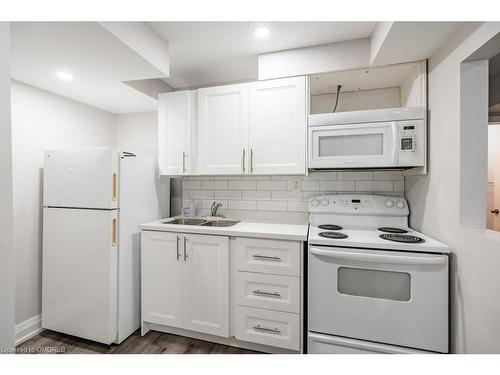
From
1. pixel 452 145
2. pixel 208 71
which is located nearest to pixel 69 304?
pixel 208 71

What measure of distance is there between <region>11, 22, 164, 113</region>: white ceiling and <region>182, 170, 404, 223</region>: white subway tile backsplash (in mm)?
1124

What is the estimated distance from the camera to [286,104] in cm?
188

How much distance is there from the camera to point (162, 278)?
1955 mm

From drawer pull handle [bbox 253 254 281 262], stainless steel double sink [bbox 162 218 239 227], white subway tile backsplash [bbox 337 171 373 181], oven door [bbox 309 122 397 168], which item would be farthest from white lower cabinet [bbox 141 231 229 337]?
white subway tile backsplash [bbox 337 171 373 181]

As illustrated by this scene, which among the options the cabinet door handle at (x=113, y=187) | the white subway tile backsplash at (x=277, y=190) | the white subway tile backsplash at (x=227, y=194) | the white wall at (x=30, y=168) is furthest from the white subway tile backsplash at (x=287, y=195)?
the white wall at (x=30, y=168)

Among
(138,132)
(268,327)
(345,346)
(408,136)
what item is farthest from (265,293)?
(138,132)

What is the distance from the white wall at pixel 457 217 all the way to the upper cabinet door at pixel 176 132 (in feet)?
6.18

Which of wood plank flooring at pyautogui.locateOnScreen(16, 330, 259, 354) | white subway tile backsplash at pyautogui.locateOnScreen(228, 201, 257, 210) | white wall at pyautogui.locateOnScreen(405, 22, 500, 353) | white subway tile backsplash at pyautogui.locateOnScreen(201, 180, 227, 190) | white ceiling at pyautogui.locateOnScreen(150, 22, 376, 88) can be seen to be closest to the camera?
white wall at pyautogui.locateOnScreen(405, 22, 500, 353)

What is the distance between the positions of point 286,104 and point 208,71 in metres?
0.89

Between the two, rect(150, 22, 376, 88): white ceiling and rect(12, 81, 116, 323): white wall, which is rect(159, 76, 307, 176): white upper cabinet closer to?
rect(150, 22, 376, 88): white ceiling

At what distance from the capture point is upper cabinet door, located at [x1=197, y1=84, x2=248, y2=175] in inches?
79.6

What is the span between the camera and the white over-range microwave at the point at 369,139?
1582 millimetres

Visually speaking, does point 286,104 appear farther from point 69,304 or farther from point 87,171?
point 69,304

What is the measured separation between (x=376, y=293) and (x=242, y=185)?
146 cm
